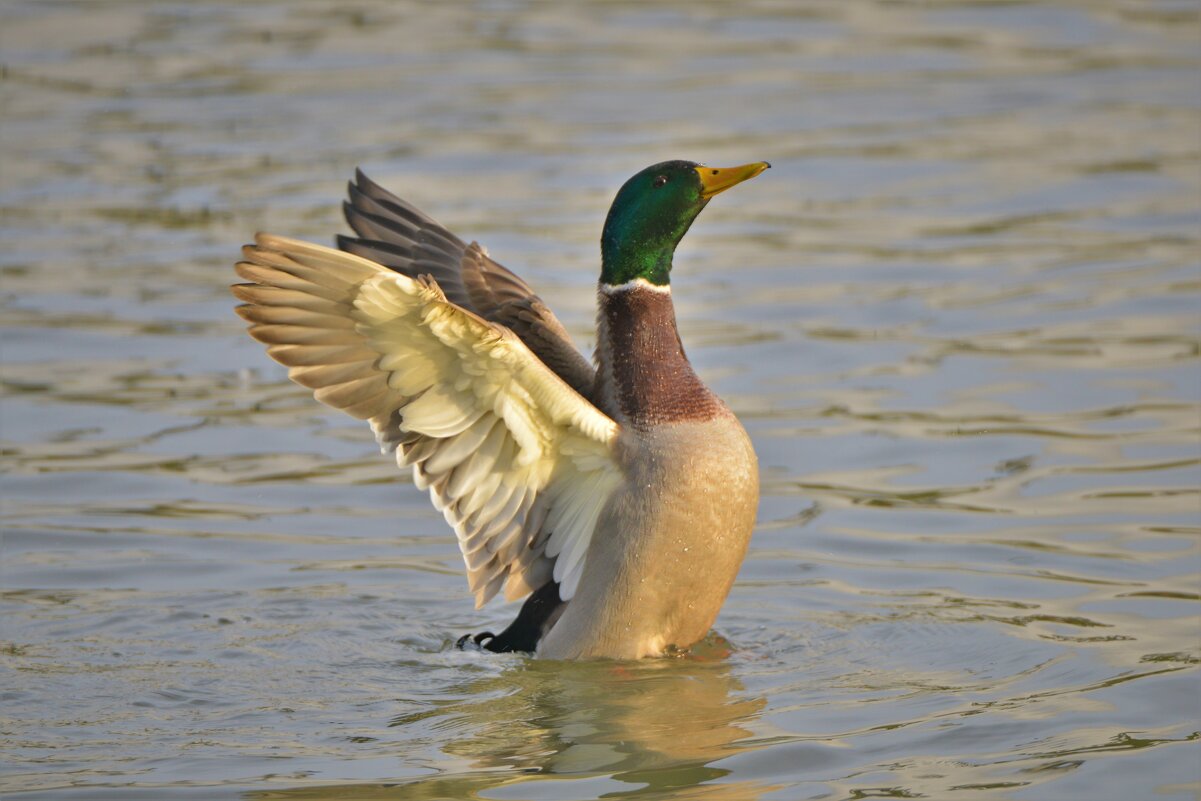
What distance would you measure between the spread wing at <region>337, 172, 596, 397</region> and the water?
43.0 inches

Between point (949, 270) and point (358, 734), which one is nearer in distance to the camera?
point (358, 734)

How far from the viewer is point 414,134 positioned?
47.5 feet

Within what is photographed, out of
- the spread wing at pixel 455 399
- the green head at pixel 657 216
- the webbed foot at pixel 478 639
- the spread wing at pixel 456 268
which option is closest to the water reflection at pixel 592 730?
the webbed foot at pixel 478 639

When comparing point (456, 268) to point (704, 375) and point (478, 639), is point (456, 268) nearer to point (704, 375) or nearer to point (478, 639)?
point (478, 639)

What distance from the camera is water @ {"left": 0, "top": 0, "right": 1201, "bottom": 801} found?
6004 mm

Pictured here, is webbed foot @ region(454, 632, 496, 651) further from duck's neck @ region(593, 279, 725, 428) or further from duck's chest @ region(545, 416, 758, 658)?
duck's neck @ region(593, 279, 725, 428)

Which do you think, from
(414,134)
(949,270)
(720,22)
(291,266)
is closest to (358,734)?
(291,266)

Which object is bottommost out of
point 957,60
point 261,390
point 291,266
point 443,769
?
point 443,769

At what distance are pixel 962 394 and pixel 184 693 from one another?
436 cm

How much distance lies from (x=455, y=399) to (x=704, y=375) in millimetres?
3656

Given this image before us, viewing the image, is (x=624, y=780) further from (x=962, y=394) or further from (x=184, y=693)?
(x=962, y=394)

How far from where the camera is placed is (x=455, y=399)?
636cm

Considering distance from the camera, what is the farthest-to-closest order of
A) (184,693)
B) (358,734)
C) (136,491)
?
(136,491), (184,693), (358,734)

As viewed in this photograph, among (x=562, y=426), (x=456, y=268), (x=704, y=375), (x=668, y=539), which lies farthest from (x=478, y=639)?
(x=704, y=375)
